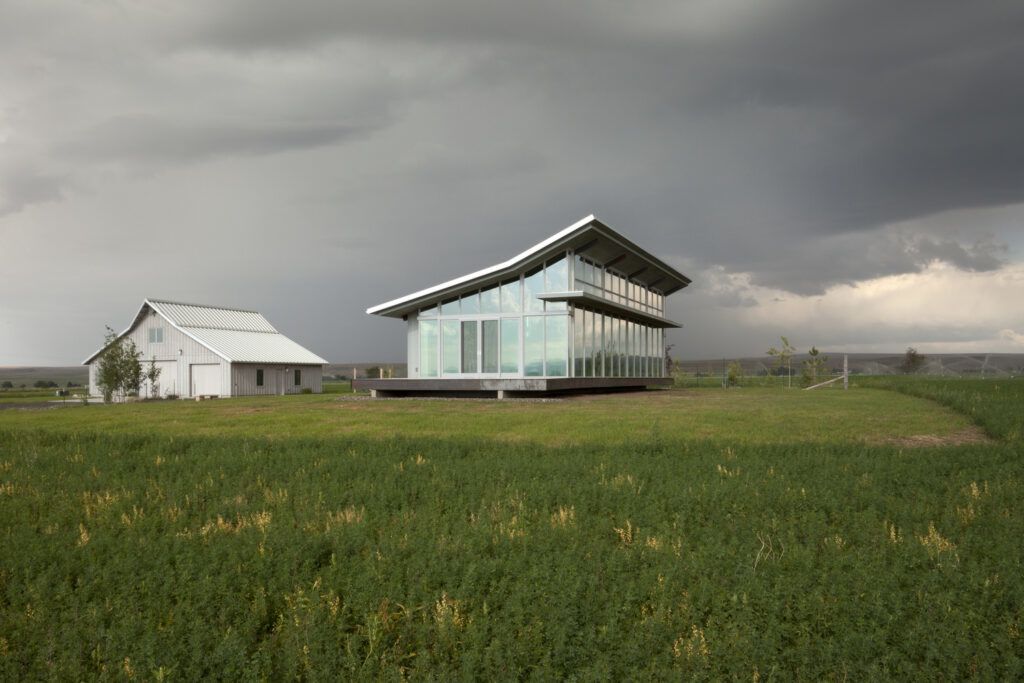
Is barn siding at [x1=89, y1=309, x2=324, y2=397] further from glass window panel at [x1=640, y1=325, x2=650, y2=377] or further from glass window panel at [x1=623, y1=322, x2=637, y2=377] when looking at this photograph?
glass window panel at [x1=640, y1=325, x2=650, y2=377]

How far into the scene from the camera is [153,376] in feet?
154

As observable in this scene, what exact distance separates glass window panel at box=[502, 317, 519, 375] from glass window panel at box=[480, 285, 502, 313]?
0.66m

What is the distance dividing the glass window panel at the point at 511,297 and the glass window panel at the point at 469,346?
163 cm

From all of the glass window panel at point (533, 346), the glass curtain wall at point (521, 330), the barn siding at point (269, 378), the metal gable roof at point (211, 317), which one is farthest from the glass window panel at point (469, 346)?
the metal gable roof at point (211, 317)

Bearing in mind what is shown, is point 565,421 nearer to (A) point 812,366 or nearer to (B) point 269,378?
(A) point 812,366

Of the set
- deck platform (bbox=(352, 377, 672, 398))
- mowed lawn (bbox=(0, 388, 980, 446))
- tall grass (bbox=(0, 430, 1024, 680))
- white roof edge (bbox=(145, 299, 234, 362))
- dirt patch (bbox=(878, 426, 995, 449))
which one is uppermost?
white roof edge (bbox=(145, 299, 234, 362))

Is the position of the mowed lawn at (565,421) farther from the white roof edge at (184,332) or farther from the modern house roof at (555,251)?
the white roof edge at (184,332)

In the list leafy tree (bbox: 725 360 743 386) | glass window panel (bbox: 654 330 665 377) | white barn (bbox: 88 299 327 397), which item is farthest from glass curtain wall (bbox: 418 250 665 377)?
white barn (bbox: 88 299 327 397)

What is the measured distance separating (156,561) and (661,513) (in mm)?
5704

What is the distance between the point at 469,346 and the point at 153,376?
2551cm

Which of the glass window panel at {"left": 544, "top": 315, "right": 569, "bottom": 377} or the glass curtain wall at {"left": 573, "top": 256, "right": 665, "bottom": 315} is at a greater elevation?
the glass curtain wall at {"left": 573, "top": 256, "right": 665, "bottom": 315}

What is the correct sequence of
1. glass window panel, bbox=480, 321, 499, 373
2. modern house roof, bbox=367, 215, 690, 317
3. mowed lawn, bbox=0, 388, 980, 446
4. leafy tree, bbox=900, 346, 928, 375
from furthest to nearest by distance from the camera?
leafy tree, bbox=900, 346, 928, 375 < glass window panel, bbox=480, 321, 499, 373 < modern house roof, bbox=367, 215, 690, 317 < mowed lawn, bbox=0, 388, 980, 446

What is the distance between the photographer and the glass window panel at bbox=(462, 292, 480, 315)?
31453mm

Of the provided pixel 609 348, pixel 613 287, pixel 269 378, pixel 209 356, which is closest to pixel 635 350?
pixel 609 348
